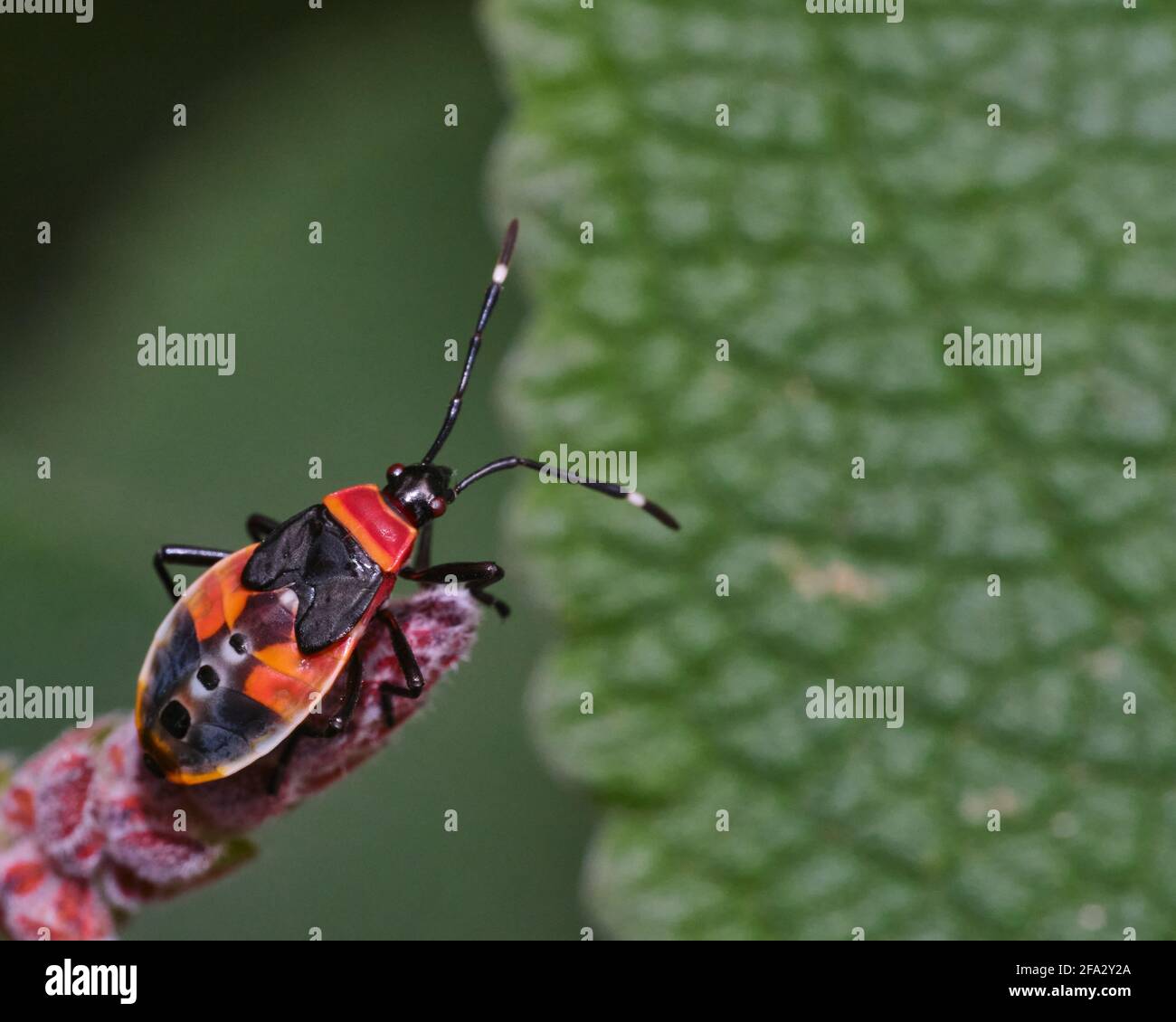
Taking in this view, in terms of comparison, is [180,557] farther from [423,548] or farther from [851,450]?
[851,450]

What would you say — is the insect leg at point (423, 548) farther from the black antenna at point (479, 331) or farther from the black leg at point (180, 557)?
the black leg at point (180, 557)

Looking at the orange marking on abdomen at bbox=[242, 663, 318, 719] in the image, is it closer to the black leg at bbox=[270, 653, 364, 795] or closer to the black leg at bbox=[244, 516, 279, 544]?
the black leg at bbox=[270, 653, 364, 795]

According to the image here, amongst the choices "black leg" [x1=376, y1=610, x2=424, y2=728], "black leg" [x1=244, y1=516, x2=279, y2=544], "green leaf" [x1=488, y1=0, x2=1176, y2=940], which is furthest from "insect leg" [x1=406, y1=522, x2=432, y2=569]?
"black leg" [x1=376, y1=610, x2=424, y2=728]

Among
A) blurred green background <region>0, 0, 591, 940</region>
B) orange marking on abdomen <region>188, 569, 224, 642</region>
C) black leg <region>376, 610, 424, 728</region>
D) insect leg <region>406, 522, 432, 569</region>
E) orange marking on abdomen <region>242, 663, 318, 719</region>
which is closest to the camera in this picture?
black leg <region>376, 610, 424, 728</region>

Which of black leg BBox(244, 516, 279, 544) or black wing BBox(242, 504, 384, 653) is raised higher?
black leg BBox(244, 516, 279, 544)

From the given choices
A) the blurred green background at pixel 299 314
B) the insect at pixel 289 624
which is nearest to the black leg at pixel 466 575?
the insect at pixel 289 624
